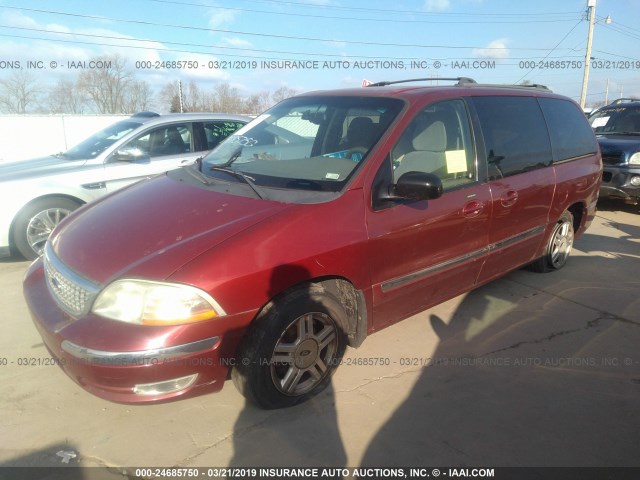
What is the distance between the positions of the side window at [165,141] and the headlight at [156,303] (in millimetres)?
3948

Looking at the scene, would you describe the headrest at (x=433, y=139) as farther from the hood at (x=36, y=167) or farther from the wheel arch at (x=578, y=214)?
the hood at (x=36, y=167)

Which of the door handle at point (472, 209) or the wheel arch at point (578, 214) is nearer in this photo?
the door handle at point (472, 209)

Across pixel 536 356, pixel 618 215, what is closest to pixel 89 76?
pixel 618 215

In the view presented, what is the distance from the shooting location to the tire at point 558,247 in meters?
4.64

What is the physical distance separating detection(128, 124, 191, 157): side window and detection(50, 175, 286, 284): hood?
9.31 ft

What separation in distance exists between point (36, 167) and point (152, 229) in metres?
3.89

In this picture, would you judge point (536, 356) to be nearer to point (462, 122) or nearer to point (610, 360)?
point (610, 360)

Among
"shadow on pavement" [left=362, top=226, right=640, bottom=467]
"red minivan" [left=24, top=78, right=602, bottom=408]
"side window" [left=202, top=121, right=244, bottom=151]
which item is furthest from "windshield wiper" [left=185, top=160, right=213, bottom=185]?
"side window" [left=202, top=121, right=244, bottom=151]

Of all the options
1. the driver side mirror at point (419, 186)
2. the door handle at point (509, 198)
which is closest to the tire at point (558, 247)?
the door handle at point (509, 198)

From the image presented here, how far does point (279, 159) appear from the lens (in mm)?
3260

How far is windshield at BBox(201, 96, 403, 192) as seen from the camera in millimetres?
2908

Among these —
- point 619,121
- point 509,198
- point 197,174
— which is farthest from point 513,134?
point 619,121

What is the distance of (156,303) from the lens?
2156 mm

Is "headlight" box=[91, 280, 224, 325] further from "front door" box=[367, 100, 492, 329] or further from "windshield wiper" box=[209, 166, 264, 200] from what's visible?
"front door" box=[367, 100, 492, 329]
